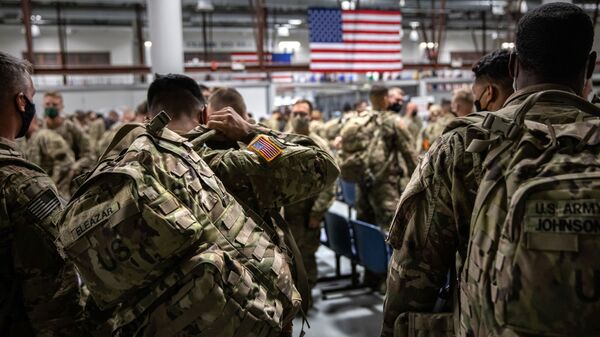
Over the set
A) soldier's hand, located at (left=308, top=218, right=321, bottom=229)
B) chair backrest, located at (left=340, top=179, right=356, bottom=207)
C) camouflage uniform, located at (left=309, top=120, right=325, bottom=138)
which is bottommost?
chair backrest, located at (left=340, top=179, right=356, bottom=207)

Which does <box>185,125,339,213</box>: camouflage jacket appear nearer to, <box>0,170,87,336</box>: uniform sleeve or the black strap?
the black strap

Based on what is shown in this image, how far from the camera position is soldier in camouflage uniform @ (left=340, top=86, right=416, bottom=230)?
18.0ft

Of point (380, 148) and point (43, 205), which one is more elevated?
point (43, 205)

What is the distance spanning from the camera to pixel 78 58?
1953cm

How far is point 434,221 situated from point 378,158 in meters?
4.03

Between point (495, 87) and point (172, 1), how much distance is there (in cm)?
380

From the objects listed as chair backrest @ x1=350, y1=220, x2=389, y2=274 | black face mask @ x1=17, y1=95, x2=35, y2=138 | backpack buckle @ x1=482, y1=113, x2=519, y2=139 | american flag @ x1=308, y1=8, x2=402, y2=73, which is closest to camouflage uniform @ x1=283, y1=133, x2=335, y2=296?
chair backrest @ x1=350, y1=220, x2=389, y2=274

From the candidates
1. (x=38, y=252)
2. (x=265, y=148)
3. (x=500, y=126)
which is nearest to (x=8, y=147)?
(x=38, y=252)

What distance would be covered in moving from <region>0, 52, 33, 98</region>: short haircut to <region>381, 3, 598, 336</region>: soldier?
1.45 m

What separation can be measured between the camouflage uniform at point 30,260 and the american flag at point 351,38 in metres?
6.23

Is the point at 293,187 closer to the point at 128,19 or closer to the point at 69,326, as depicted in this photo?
the point at 69,326

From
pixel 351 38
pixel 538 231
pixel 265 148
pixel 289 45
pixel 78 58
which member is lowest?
pixel 538 231

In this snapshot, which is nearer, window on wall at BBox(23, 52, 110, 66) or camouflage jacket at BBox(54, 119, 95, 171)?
camouflage jacket at BBox(54, 119, 95, 171)

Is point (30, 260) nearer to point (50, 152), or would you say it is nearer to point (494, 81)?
point (494, 81)
